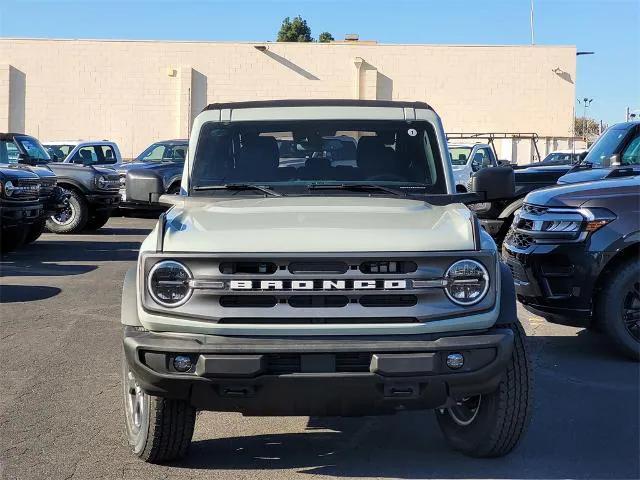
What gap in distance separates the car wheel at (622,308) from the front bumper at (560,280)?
0.11 m

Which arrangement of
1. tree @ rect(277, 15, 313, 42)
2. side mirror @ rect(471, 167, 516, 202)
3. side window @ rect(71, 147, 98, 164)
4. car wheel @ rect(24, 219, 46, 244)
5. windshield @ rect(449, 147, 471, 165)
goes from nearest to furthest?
side mirror @ rect(471, 167, 516, 202), car wheel @ rect(24, 219, 46, 244), side window @ rect(71, 147, 98, 164), windshield @ rect(449, 147, 471, 165), tree @ rect(277, 15, 313, 42)

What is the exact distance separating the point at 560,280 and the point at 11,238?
9979mm

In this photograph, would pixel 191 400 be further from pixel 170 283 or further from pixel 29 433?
pixel 29 433

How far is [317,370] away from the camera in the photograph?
167 inches

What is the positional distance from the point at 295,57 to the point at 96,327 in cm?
3489

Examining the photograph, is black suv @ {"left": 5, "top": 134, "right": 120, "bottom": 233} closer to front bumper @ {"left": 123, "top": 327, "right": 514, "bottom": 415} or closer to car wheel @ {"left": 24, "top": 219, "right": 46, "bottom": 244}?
car wheel @ {"left": 24, "top": 219, "right": 46, "bottom": 244}

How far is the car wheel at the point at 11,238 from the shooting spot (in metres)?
14.5

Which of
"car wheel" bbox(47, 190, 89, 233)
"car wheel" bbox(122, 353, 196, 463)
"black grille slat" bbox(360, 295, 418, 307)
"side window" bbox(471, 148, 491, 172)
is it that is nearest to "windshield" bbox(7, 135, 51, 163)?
"car wheel" bbox(47, 190, 89, 233)

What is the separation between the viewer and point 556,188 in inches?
311

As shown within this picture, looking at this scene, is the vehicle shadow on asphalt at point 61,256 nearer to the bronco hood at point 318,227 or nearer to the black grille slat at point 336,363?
the bronco hood at point 318,227

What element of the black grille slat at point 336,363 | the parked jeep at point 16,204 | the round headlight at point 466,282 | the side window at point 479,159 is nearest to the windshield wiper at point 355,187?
the round headlight at point 466,282

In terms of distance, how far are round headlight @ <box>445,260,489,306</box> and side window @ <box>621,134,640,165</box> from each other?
20.8 ft

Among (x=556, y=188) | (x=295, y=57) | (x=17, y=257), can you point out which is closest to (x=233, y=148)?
(x=556, y=188)

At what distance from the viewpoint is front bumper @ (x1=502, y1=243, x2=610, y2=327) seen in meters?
7.24
